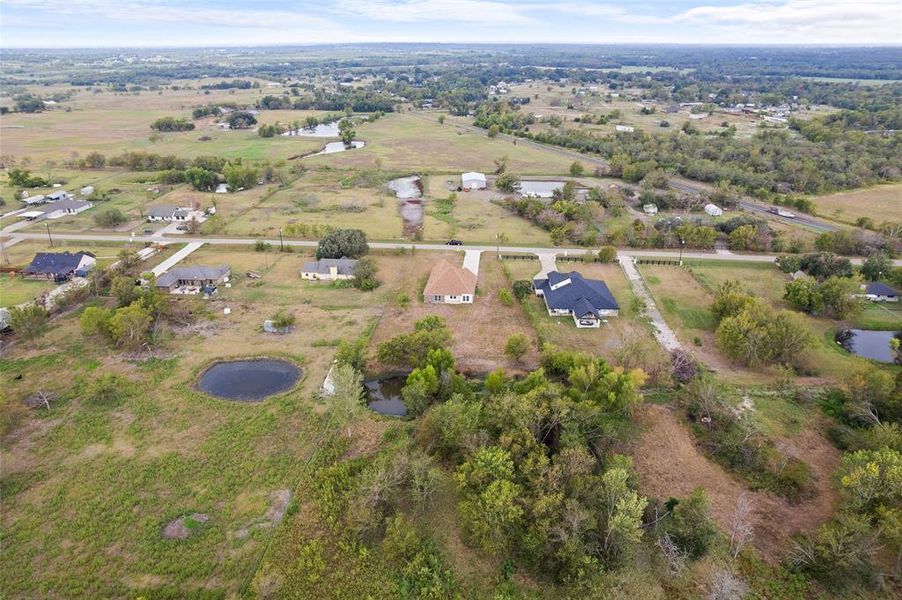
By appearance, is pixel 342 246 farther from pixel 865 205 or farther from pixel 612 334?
pixel 865 205

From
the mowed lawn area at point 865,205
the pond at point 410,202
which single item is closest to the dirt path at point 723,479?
the pond at point 410,202

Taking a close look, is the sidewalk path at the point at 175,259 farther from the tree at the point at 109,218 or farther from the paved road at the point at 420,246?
the tree at the point at 109,218

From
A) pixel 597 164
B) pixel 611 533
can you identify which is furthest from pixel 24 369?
pixel 597 164

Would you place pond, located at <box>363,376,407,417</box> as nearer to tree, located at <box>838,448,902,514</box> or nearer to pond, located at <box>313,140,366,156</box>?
tree, located at <box>838,448,902,514</box>

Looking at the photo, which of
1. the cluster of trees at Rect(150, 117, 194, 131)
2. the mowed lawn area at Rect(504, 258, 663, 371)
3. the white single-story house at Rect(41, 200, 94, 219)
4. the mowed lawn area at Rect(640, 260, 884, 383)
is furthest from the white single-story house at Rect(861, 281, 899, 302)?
the cluster of trees at Rect(150, 117, 194, 131)

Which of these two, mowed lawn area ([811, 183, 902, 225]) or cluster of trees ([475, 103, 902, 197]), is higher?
cluster of trees ([475, 103, 902, 197])

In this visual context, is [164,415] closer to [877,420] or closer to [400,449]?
[400,449]
